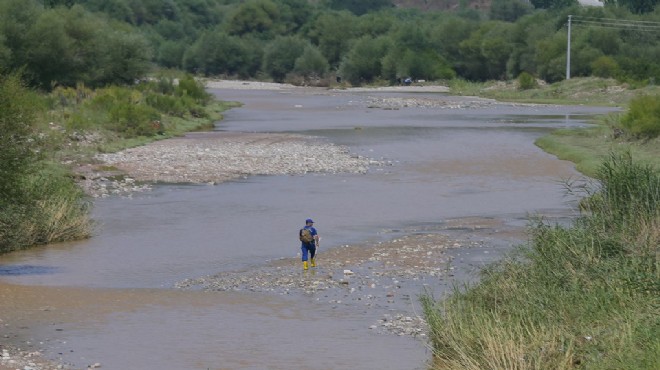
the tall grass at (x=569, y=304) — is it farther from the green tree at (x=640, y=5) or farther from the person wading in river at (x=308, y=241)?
the green tree at (x=640, y=5)

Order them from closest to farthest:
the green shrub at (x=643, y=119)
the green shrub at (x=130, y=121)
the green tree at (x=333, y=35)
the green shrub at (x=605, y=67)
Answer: the green shrub at (x=643, y=119)
the green shrub at (x=130, y=121)
the green shrub at (x=605, y=67)
the green tree at (x=333, y=35)

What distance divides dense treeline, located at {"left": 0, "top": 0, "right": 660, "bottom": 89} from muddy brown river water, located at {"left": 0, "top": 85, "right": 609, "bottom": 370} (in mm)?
22933

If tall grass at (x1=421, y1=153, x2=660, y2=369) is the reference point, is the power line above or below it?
above

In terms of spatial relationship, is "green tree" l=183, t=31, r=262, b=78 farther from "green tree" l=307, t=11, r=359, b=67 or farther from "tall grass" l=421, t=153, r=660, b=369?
"tall grass" l=421, t=153, r=660, b=369

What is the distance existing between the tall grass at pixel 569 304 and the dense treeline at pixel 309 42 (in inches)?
1640

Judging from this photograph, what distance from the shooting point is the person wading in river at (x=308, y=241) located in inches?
782

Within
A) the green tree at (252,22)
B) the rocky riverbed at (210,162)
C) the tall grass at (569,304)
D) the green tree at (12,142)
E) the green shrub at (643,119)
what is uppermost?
the green tree at (252,22)

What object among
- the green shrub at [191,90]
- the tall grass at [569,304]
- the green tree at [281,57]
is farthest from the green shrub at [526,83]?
the tall grass at [569,304]

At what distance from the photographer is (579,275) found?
1409 cm

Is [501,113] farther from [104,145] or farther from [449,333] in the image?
[449,333]

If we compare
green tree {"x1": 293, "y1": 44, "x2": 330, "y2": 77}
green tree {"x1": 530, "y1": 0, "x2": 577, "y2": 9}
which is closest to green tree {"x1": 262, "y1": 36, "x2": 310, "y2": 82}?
green tree {"x1": 293, "y1": 44, "x2": 330, "y2": 77}

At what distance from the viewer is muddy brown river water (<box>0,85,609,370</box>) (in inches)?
587

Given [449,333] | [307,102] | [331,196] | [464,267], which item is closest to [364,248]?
[464,267]

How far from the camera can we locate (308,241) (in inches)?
783
